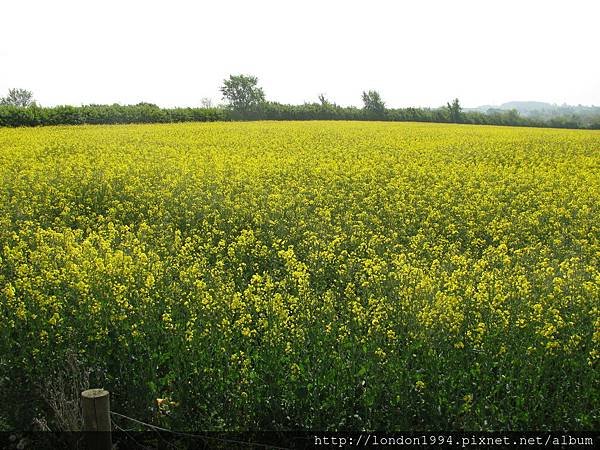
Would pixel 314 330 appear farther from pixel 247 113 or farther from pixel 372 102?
pixel 372 102

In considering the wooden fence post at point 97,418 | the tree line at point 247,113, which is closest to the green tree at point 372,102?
the tree line at point 247,113

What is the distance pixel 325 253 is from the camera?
8.68m

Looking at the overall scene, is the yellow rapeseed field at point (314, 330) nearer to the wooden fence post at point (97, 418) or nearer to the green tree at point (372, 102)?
the wooden fence post at point (97, 418)

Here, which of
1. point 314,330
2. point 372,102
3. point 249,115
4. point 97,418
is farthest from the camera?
point 372,102

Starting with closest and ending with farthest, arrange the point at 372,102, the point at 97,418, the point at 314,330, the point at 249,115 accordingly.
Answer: the point at 97,418
the point at 314,330
the point at 249,115
the point at 372,102

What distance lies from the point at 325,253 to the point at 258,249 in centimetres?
149

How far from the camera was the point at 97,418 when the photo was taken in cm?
410

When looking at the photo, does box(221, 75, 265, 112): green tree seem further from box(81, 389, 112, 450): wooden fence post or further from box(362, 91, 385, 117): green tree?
box(81, 389, 112, 450): wooden fence post

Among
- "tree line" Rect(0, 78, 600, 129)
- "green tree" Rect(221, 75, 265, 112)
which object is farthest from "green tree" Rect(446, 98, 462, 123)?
"green tree" Rect(221, 75, 265, 112)

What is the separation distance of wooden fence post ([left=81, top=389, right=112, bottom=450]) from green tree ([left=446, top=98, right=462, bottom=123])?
66895mm

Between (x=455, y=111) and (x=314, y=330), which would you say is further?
(x=455, y=111)

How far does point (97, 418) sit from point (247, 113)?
186ft

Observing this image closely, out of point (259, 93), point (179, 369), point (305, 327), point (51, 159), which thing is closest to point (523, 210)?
point (305, 327)

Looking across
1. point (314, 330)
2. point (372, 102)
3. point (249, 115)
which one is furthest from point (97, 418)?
point (372, 102)
